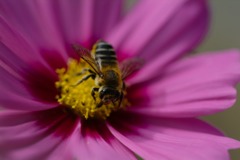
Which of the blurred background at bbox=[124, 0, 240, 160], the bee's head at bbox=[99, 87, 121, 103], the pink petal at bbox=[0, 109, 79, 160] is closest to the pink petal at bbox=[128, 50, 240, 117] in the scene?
the bee's head at bbox=[99, 87, 121, 103]

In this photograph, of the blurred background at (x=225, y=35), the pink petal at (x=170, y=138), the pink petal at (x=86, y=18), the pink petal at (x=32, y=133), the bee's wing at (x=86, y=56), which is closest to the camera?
the pink petal at (x=32, y=133)

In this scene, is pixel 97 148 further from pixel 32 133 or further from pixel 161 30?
pixel 161 30

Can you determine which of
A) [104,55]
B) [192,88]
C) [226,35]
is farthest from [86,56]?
[226,35]

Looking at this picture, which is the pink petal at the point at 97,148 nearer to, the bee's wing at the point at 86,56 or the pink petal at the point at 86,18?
the bee's wing at the point at 86,56

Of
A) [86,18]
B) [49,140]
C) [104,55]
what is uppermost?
[86,18]

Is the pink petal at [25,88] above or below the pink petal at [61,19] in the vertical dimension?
below

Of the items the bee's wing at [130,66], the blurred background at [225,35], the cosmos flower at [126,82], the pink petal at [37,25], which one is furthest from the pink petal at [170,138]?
the blurred background at [225,35]

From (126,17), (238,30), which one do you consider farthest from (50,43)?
(238,30)
